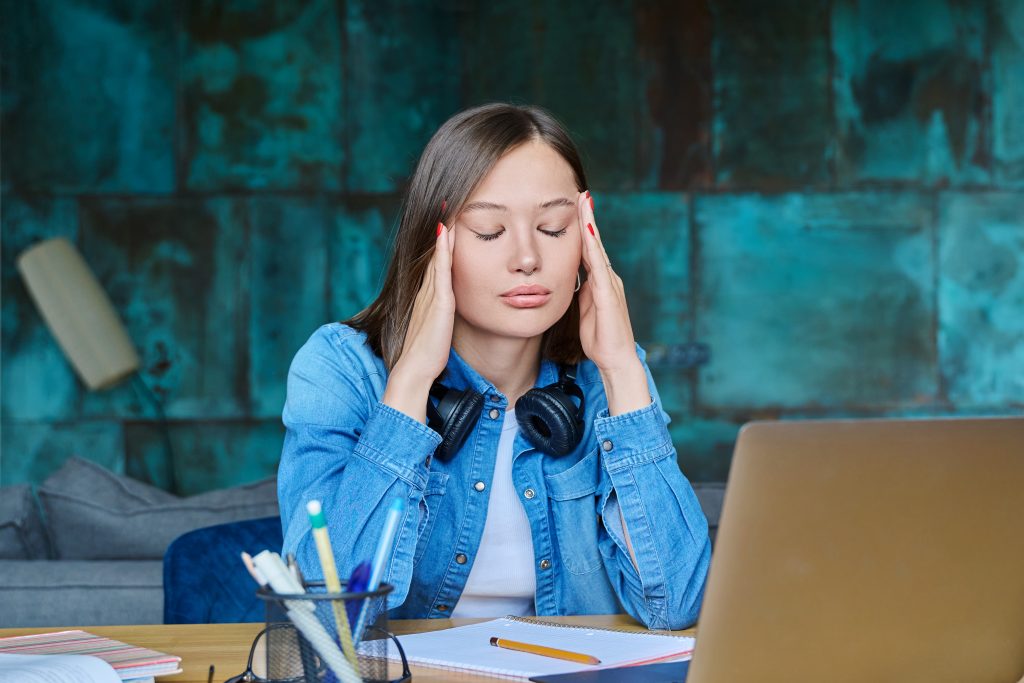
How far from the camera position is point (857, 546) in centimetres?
75

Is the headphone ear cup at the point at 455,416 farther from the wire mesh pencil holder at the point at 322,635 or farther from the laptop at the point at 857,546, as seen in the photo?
the laptop at the point at 857,546

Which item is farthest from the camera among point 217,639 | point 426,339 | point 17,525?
point 17,525

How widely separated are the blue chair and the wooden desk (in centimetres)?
43

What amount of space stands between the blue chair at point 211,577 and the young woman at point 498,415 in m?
0.39

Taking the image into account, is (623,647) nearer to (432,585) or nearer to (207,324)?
(432,585)

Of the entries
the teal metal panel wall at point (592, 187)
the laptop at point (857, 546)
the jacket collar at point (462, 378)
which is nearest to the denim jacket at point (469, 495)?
the jacket collar at point (462, 378)

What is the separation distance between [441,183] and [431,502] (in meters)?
0.47

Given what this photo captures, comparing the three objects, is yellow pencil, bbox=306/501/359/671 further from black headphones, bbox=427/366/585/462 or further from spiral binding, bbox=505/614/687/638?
black headphones, bbox=427/366/585/462

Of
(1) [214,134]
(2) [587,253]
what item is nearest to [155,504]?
(2) [587,253]

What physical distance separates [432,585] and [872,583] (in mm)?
920

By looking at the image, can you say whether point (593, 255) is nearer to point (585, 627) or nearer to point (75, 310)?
point (585, 627)

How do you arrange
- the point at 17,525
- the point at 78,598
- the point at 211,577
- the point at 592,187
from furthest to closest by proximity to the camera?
1. the point at 592,187
2. the point at 17,525
3. the point at 78,598
4. the point at 211,577

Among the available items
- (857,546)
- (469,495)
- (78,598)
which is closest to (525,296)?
(469,495)

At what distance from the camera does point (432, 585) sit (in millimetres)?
1591
